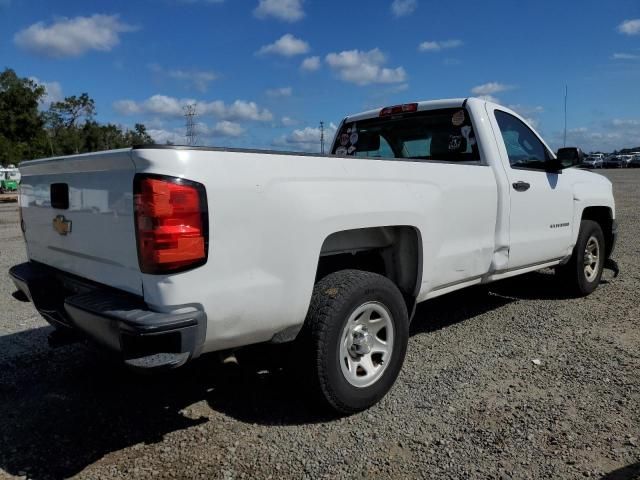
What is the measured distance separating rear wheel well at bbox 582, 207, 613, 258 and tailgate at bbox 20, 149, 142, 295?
16.4ft

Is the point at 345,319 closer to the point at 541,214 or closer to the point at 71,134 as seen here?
the point at 541,214

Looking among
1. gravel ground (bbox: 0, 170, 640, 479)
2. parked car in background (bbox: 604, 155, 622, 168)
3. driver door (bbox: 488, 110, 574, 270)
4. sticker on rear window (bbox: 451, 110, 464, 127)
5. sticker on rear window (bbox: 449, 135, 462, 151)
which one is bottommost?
gravel ground (bbox: 0, 170, 640, 479)

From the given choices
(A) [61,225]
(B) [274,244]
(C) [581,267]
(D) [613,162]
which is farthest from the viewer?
(D) [613,162]

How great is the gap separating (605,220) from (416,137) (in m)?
2.73

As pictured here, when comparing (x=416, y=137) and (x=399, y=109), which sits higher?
(x=399, y=109)

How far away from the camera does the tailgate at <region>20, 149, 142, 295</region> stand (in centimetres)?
256

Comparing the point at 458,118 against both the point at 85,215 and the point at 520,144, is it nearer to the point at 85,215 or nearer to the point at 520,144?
the point at 520,144

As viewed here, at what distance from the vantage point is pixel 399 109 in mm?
4938

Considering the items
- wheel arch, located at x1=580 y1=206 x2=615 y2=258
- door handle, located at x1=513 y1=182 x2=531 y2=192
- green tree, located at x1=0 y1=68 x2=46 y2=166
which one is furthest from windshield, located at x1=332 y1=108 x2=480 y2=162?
green tree, located at x1=0 y1=68 x2=46 y2=166

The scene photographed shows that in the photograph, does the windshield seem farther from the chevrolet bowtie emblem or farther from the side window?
the chevrolet bowtie emblem

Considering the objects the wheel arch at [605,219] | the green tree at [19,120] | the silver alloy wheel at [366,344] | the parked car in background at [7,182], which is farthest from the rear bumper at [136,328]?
the parked car in background at [7,182]

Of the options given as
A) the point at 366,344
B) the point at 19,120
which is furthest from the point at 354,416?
the point at 19,120

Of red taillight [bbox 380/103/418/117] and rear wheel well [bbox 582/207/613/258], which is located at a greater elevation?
red taillight [bbox 380/103/418/117]

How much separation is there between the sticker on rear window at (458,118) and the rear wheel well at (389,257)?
1.45 m
